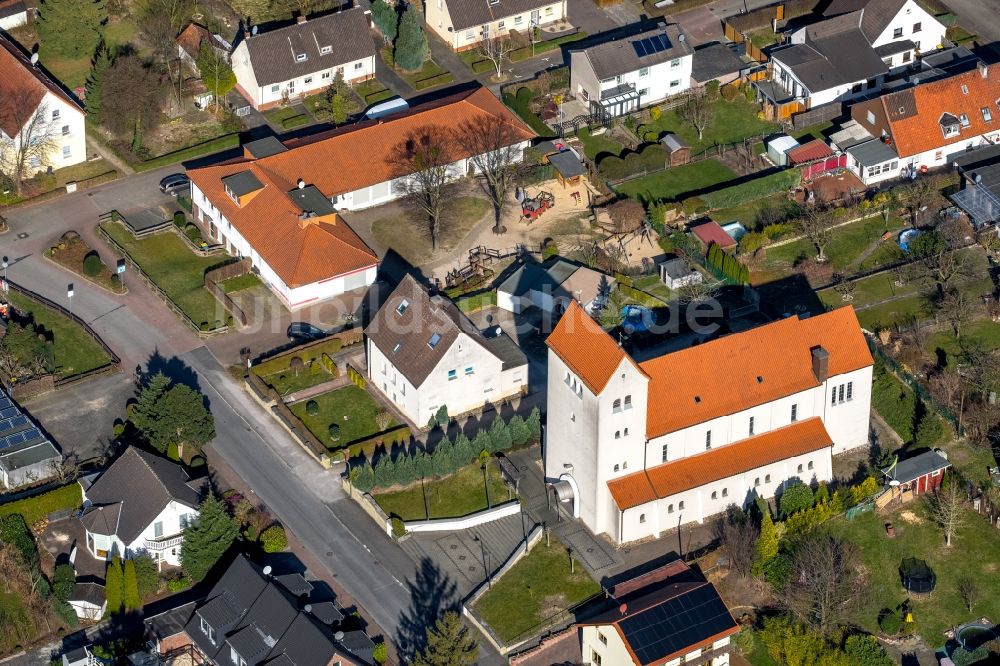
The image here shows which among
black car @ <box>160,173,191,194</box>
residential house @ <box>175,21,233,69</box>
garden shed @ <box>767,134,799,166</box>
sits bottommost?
black car @ <box>160,173,191,194</box>

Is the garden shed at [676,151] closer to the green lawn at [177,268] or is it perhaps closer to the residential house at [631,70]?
the residential house at [631,70]

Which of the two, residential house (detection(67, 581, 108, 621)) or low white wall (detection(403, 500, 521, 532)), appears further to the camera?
low white wall (detection(403, 500, 521, 532))

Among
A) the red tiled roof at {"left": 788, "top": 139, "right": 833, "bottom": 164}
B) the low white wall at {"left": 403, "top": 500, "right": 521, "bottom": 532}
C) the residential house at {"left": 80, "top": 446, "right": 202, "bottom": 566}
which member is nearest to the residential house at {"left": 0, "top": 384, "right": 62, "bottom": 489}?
the residential house at {"left": 80, "top": 446, "right": 202, "bottom": 566}

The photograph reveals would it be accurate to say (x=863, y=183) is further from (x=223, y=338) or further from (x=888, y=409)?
(x=223, y=338)

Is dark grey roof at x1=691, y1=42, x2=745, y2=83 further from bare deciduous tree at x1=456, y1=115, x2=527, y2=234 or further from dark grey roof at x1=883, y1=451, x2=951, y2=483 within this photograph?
dark grey roof at x1=883, y1=451, x2=951, y2=483

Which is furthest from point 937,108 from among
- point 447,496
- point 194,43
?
point 194,43

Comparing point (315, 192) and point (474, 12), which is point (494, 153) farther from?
point (474, 12)
